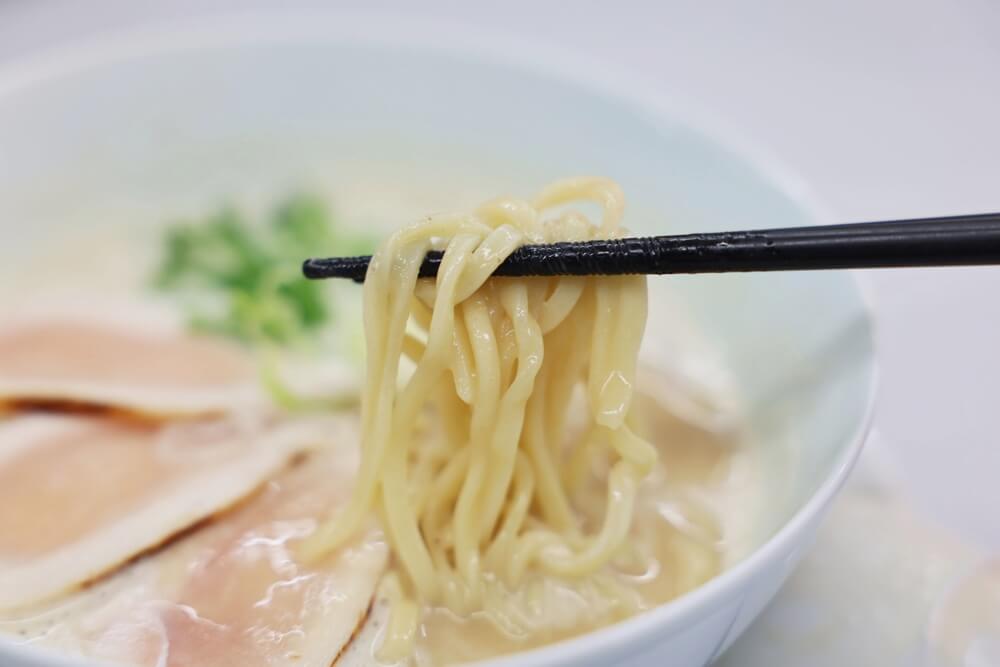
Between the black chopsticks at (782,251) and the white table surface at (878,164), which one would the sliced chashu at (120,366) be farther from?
the white table surface at (878,164)

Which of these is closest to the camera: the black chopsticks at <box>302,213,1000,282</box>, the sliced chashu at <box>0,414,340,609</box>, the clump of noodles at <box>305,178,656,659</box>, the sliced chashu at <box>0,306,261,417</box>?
the black chopsticks at <box>302,213,1000,282</box>

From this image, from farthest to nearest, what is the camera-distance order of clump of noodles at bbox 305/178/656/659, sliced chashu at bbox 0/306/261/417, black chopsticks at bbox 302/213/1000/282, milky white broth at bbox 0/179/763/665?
sliced chashu at bbox 0/306/261/417, milky white broth at bbox 0/179/763/665, clump of noodles at bbox 305/178/656/659, black chopsticks at bbox 302/213/1000/282

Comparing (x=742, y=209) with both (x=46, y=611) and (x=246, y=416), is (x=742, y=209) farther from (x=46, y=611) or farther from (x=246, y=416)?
(x=46, y=611)

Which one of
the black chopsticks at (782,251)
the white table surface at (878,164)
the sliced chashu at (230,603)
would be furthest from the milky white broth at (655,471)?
the black chopsticks at (782,251)

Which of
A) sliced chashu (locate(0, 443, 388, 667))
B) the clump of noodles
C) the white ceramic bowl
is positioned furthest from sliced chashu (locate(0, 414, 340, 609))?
the white ceramic bowl

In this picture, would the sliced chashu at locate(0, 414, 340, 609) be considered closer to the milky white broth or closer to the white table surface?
the milky white broth

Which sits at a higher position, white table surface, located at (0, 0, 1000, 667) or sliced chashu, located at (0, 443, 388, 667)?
white table surface, located at (0, 0, 1000, 667)

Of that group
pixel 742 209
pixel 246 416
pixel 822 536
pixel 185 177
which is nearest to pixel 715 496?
pixel 822 536
